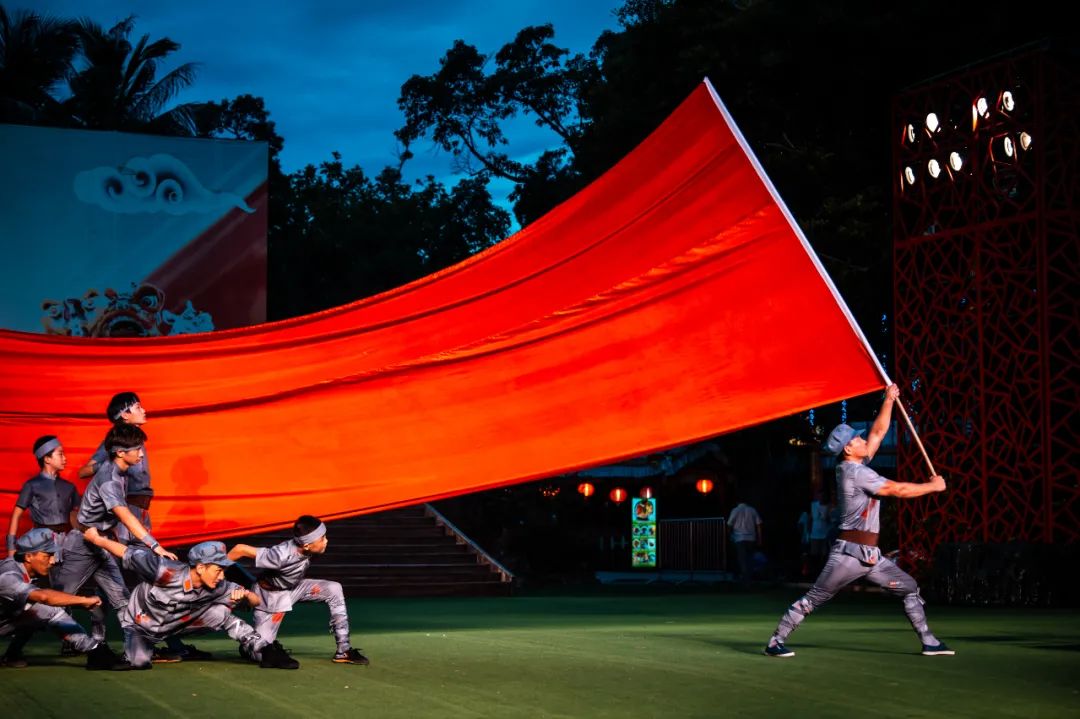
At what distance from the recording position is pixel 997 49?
21.0m

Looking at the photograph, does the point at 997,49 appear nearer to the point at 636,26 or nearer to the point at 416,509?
the point at 636,26

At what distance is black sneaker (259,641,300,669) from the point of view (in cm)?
898

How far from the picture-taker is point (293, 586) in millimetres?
9445

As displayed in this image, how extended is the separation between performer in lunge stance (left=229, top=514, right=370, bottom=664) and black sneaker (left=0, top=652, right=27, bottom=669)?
151 cm

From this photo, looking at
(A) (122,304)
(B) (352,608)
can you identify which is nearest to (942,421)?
(B) (352,608)

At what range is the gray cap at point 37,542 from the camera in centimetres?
941

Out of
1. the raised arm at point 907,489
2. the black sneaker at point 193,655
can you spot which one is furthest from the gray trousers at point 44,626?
the raised arm at point 907,489

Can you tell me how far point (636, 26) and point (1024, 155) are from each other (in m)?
9.18

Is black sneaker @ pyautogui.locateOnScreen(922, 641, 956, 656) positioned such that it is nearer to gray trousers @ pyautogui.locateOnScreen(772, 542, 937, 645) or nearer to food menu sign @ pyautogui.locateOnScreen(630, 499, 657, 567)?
gray trousers @ pyautogui.locateOnScreen(772, 542, 937, 645)

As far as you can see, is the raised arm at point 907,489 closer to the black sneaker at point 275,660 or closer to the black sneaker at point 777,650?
the black sneaker at point 777,650

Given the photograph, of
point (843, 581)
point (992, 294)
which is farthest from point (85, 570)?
point (992, 294)

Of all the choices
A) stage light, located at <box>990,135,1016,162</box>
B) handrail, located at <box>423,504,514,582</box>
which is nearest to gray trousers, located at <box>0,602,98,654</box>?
handrail, located at <box>423,504,514,582</box>

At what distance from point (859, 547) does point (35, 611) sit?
18.8 feet

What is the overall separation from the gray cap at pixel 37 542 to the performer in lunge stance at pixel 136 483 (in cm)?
49
